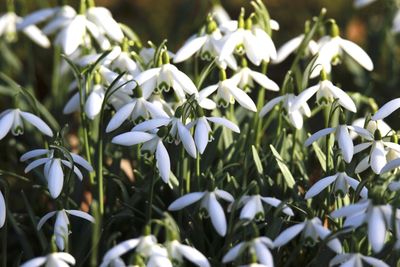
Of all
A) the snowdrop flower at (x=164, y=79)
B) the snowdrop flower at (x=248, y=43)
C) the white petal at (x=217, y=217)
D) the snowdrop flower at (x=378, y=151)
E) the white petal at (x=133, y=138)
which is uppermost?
the snowdrop flower at (x=248, y=43)

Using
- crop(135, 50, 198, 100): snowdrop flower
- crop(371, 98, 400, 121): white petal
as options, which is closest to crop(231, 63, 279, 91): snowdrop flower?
crop(135, 50, 198, 100): snowdrop flower

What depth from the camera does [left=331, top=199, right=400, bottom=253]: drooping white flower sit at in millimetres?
1568

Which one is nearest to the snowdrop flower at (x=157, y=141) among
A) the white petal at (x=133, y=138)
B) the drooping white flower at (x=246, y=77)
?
the white petal at (x=133, y=138)

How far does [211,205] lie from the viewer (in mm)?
1813

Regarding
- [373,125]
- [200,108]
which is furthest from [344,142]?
[200,108]

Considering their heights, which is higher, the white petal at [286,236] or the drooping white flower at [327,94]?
the drooping white flower at [327,94]

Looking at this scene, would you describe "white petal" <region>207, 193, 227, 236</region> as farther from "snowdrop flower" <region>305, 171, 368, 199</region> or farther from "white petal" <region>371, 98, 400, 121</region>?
"white petal" <region>371, 98, 400, 121</region>

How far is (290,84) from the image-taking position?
7.06ft

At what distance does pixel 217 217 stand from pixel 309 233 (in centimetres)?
21

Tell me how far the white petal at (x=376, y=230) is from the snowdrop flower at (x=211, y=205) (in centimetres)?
34

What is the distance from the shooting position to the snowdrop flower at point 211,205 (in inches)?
70.4

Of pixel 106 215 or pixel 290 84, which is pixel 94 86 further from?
pixel 290 84

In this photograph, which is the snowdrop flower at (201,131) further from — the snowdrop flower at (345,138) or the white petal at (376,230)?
the white petal at (376,230)

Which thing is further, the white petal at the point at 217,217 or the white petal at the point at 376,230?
the white petal at the point at 217,217
